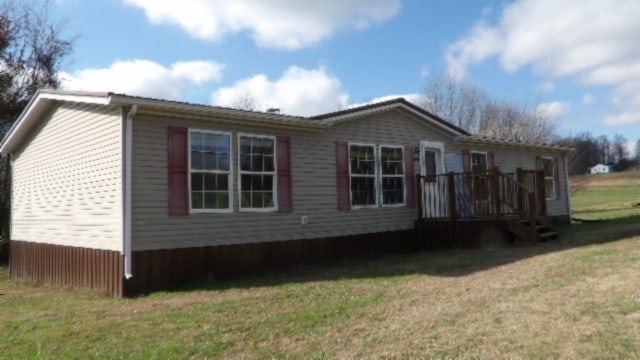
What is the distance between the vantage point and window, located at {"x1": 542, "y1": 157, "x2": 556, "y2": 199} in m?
18.4

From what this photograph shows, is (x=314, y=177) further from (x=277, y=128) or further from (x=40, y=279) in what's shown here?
(x=40, y=279)

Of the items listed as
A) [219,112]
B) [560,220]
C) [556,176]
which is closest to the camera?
[219,112]

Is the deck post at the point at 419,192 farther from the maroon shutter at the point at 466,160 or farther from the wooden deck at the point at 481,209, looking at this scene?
the maroon shutter at the point at 466,160

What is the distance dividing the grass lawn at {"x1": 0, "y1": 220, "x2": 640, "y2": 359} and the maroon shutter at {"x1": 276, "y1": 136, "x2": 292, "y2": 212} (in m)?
1.59

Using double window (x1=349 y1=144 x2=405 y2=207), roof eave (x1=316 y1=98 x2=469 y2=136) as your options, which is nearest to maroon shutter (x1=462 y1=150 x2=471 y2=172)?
roof eave (x1=316 y1=98 x2=469 y2=136)

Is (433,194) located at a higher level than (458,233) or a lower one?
higher

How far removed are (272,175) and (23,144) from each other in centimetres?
664

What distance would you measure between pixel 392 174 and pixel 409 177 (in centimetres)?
55

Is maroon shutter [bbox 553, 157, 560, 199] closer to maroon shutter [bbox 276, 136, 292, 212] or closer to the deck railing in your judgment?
the deck railing

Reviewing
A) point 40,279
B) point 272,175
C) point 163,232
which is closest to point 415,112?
point 272,175

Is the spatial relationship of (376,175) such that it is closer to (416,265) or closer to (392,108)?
(392,108)

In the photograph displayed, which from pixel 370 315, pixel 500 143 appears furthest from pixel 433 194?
pixel 370 315

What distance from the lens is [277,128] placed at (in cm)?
1049

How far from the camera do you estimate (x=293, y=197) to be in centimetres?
1066
